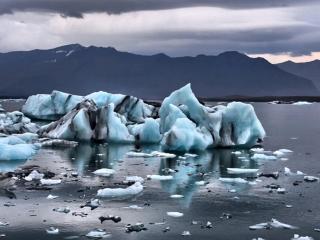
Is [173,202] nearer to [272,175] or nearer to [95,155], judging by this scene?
[272,175]

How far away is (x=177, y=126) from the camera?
27.2m

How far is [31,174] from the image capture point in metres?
19.3

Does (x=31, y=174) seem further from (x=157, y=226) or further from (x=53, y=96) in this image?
(x=53, y=96)

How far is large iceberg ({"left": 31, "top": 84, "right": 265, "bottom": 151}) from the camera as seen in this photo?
2747 centimetres

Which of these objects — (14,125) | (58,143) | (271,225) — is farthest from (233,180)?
(14,125)

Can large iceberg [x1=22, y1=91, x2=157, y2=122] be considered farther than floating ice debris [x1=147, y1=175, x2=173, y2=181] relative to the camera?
Yes

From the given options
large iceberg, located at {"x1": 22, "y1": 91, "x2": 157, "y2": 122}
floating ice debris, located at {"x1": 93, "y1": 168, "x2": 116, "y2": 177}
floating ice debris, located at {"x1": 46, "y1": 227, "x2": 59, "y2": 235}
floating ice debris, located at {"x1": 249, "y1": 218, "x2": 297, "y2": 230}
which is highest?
large iceberg, located at {"x1": 22, "y1": 91, "x2": 157, "y2": 122}

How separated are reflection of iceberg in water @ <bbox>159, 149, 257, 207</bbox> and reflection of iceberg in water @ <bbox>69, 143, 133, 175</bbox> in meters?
2.43

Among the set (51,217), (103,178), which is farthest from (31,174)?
(51,217)

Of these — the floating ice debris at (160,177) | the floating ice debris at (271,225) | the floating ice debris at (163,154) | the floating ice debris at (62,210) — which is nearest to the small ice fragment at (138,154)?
the floating ice debris at (163,154)

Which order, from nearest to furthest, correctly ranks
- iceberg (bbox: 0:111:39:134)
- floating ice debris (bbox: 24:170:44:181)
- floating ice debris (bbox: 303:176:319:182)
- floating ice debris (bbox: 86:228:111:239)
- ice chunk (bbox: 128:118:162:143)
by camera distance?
floating ice debris (bbox: 86:228:111:239) → floating ice debris (bbox: 24:170:44:181) → floating ice debris (bbox: 303:176:319:182) → ice chunk (bbox: 128:118:162:143) → iceberg (bbox: 0:111:39:134)

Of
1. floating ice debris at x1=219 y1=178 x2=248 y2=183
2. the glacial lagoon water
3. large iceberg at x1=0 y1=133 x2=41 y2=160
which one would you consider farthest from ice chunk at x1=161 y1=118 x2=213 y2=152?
floating ice debris at x1=219 y1=178 x2=248 y2=183

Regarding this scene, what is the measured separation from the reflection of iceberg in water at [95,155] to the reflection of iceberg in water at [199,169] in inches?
95.5

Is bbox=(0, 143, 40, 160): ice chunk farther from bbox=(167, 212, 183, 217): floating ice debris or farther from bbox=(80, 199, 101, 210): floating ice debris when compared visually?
bbox=(167, 212, 183, 217): floating ice debris
